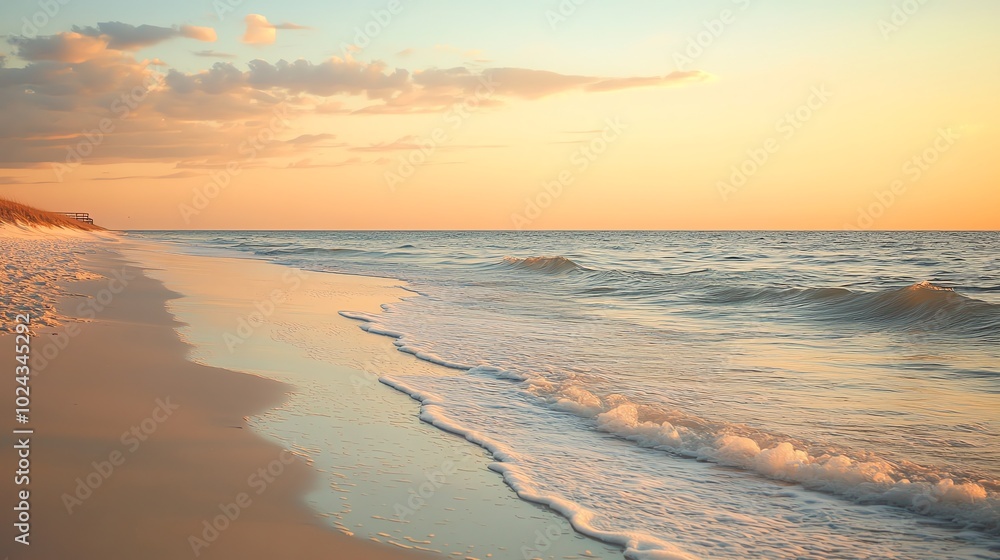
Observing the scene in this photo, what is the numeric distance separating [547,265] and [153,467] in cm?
2549

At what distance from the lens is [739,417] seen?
5645 millimetres

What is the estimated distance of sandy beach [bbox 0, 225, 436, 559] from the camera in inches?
123

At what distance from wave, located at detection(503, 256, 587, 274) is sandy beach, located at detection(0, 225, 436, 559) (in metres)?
21.1

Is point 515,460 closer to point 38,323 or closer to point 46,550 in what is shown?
point 46,550

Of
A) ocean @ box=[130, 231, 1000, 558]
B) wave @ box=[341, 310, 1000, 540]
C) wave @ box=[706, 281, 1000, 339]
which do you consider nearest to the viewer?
ocean @ box=[130, 231, 1000, 558]

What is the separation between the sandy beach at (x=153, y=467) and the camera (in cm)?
312

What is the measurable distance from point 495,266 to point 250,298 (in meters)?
17.9

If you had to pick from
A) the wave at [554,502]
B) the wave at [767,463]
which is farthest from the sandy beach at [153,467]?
the wave at [767,463]

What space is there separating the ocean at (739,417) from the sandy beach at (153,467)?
1421 mm

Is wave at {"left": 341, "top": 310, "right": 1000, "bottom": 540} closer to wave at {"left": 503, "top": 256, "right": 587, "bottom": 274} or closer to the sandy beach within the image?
the sandy beach

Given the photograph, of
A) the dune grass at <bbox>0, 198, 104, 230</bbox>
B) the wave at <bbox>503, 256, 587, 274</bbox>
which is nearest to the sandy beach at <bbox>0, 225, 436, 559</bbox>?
the wave at <bbox>503, 256, 587, 274</bbox>

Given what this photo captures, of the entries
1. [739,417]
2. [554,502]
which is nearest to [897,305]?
[739,417]

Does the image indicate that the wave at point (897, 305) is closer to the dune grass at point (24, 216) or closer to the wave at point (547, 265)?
the wave at point (547, 265)

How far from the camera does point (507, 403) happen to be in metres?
6.21
